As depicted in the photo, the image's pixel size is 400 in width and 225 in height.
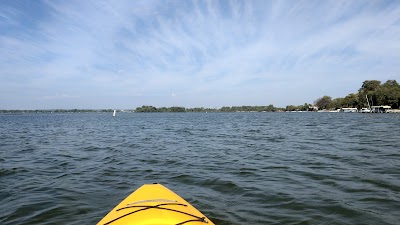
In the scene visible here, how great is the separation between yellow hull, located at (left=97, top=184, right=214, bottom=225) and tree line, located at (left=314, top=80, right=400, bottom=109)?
4968 inches

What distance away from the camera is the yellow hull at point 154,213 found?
13.4 ft

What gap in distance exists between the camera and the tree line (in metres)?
112

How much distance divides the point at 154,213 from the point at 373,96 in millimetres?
139662

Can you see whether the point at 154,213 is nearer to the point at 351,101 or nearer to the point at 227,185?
the point at 227,185

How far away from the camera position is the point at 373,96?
399 ft

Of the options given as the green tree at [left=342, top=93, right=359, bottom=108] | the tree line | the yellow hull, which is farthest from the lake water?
the green tree at [left=342, top=93, right=359, bottom=108]

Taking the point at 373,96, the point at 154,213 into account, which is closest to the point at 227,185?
the point at 154,213

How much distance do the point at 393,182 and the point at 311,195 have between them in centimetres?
338

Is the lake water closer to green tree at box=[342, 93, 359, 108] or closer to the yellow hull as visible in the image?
the yellow hull

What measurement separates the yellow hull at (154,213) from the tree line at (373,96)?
126 m

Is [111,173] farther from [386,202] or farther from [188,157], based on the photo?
[386,202]

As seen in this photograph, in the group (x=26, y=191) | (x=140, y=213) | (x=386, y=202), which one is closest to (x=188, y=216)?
(x=140, y=213)

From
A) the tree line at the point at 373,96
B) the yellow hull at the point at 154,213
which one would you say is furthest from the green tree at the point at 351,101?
the yellow hull at the point at 154,213

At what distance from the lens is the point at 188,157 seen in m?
15.6
